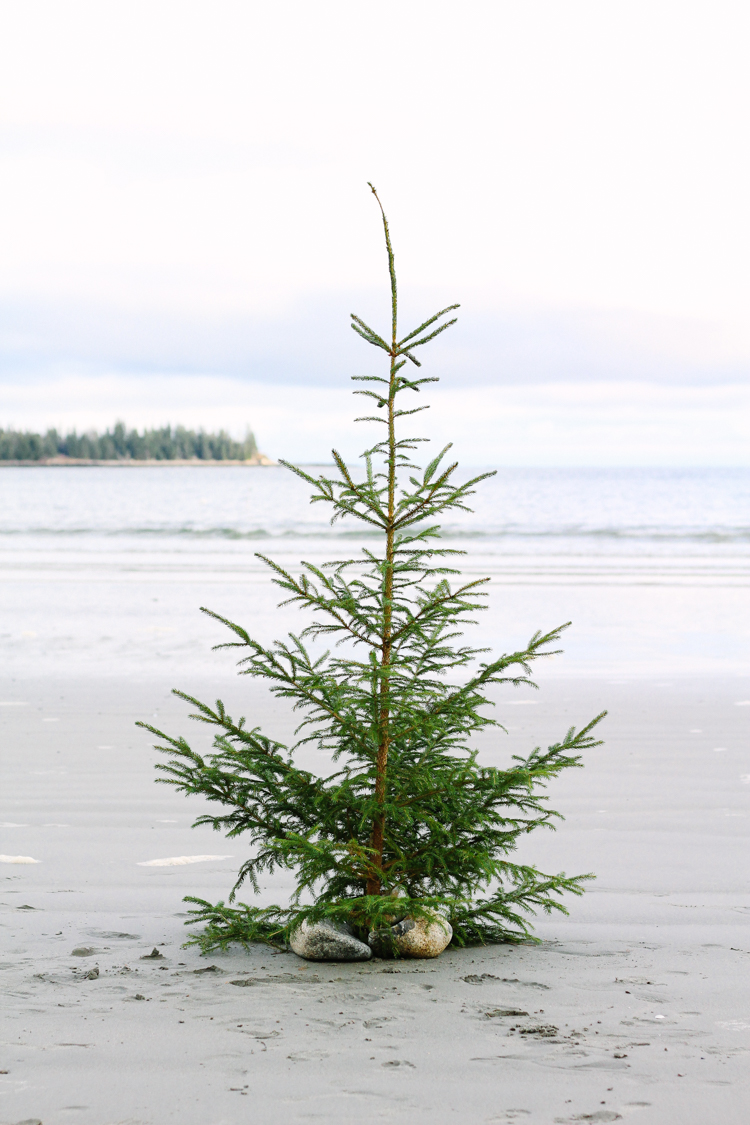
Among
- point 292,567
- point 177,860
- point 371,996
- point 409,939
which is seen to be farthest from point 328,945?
point 292,567

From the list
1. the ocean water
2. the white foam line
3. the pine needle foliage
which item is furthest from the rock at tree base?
the ocean water

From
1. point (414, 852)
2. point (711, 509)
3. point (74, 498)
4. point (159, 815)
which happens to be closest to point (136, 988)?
point (414, 852)

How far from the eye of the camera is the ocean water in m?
13.6

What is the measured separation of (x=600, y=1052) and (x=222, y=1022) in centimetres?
128

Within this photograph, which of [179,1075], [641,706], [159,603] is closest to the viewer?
[179,1075]

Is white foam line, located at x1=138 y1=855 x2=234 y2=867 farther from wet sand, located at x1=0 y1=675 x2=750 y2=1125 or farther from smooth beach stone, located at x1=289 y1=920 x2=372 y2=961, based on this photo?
smooth beach stone, located at x1=289 y1=920 x2=372 y2=961

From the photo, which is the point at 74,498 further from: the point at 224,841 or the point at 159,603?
the point at 224,841

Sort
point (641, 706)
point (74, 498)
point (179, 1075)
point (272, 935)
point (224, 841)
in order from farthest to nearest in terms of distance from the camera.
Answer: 1. point (74, 498)
2. point (641, 706)
3. point (224, 841)
4. point (272, 935)
5. point (179, 1075)

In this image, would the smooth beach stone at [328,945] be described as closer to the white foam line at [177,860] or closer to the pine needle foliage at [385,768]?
the pine needle foliage at [385,768]

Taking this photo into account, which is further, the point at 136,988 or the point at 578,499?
the point at 578,499

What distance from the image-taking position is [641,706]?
10.4 m

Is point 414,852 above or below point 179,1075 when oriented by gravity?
above

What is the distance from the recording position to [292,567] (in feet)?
88.7

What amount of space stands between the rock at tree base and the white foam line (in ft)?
5.90
